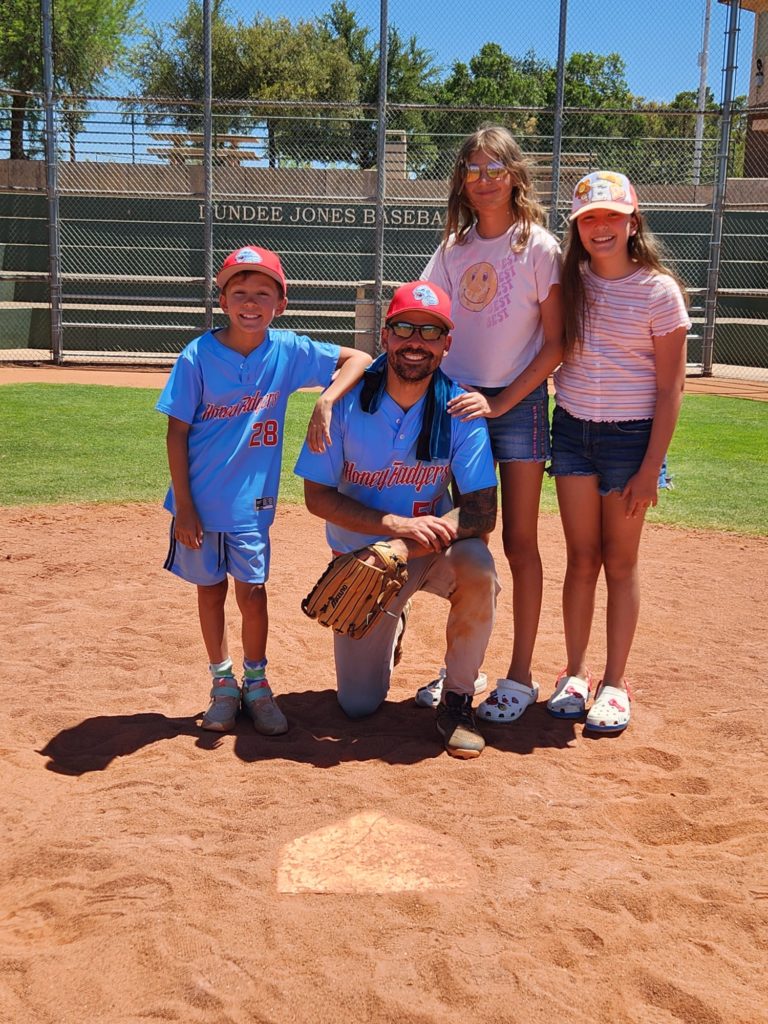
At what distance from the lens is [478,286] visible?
373cm

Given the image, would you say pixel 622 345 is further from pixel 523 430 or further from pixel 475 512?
pixel 475 512

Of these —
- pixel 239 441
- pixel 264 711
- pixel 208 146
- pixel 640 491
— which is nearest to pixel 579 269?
pixel 640 491

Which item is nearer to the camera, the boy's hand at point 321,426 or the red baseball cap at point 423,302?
the red baseball cap at point 423,302

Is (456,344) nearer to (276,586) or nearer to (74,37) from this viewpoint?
(276,586)

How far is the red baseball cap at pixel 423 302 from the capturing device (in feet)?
11.4

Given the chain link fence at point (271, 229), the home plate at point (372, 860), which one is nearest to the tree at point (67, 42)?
the chain link fence at point (271, 229)

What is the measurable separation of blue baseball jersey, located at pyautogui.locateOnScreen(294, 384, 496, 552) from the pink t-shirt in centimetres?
18

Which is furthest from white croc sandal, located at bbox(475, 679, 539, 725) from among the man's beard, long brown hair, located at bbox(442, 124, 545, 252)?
long brown hair, located at bbox(442, 124, 545, 252)

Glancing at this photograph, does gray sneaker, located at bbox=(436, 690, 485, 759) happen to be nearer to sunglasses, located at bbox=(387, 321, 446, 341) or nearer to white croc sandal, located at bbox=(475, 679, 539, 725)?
white croc sandal, located at bbox=(475, 679, 539, 725)

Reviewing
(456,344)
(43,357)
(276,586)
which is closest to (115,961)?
(456,344)

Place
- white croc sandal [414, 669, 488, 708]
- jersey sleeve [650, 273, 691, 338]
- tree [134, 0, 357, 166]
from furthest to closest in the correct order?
tree [134, 0, 357, 166], white croc sandal [414, 669, 488, 708], jersey sleeve [650, 273, 691, 338]

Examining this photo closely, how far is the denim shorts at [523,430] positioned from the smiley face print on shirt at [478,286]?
0.32 m

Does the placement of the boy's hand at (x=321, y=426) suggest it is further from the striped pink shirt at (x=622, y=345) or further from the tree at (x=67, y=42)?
the tree at (x=67, y=42)

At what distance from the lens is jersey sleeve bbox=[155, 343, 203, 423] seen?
3.61 m
